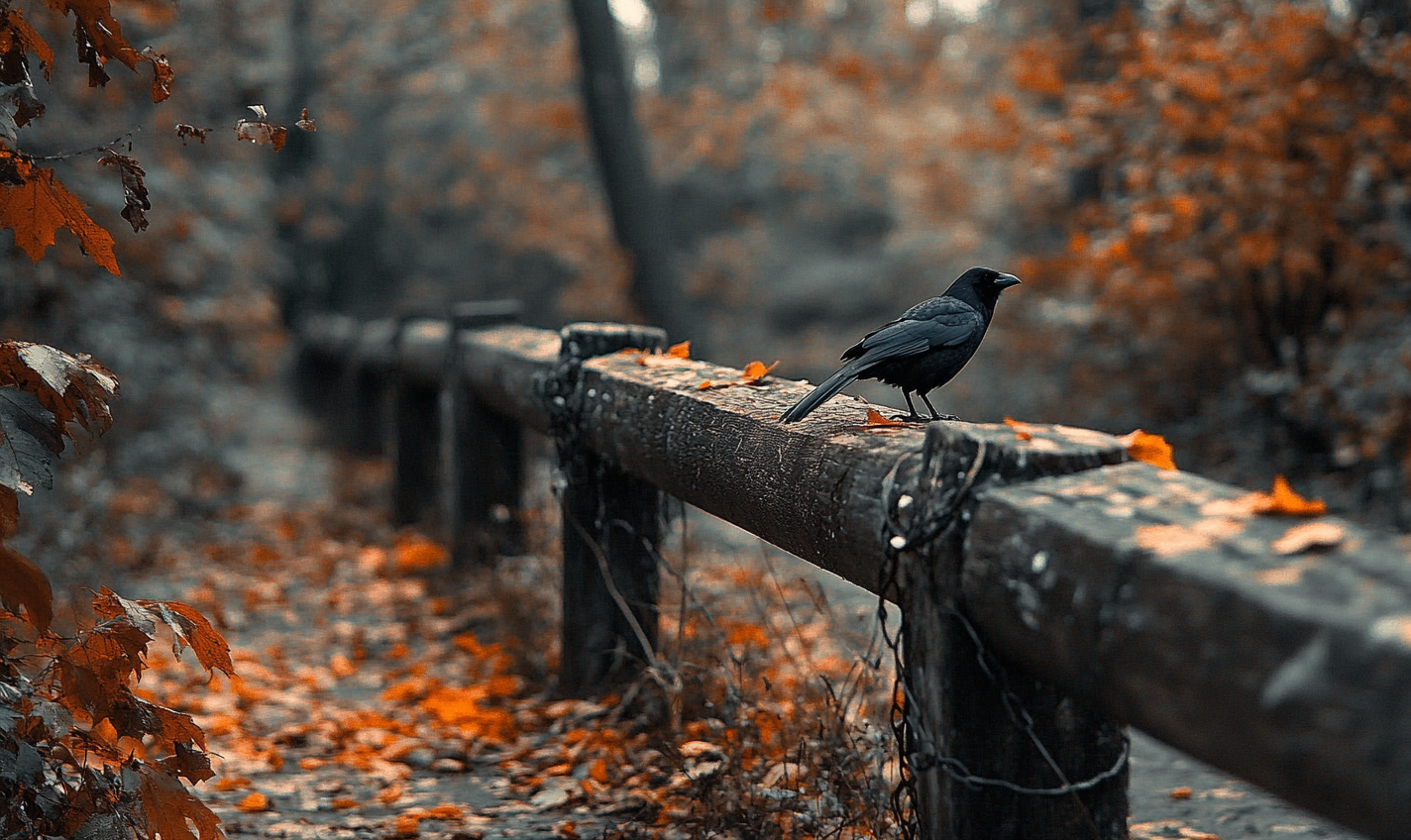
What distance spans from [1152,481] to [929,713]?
503mm

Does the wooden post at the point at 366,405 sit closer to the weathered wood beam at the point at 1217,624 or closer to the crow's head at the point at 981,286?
the crow's head at the point at 981,286

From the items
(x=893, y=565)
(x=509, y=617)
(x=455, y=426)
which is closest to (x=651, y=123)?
(x=455, y=426)

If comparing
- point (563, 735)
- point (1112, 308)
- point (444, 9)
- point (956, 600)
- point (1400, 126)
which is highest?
point (444, 9)

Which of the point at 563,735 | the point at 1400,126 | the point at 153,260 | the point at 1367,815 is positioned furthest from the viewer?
the point at 153,260

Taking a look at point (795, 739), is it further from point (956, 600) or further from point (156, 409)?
point (156, 409)

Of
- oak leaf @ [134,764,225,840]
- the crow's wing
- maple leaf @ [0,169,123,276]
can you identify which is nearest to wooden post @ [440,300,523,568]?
the crow's wing

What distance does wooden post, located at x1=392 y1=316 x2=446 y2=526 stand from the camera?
6762mm

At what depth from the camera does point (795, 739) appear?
9.46 feet

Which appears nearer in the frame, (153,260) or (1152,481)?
(1152,481)

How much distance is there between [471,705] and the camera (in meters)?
3.87

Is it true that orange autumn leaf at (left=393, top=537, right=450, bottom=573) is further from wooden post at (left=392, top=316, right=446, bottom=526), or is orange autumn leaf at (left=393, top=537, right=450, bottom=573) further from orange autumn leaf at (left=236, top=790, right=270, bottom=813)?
orange autumn leaf at (left=236, top=790, right=270, bottom=813)

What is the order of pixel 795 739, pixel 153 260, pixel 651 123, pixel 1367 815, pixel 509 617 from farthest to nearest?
pixel 651 123 → pixel 153 260 → pixel 509 617 → pixel 795 739 → pixel 1367 815

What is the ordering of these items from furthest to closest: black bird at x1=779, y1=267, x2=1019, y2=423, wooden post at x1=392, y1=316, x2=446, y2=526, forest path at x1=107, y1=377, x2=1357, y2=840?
wooden post at x1=392, y1=316, x2=446, y2=526
forest path at x1=107, y1=377, x2=1357, y2=840
black bird at x1=779, y1=267, x2=1019, y2=423

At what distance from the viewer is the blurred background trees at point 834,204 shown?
637 cm
